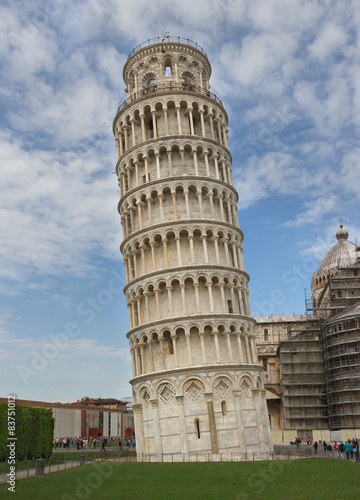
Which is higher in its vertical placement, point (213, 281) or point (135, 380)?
point (213, 281)

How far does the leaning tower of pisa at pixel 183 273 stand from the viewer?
3606 centimetres

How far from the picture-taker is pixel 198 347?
37.8 m

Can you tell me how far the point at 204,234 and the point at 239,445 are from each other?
53.5 feet

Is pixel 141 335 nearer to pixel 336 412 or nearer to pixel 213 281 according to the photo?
pixel 213 281

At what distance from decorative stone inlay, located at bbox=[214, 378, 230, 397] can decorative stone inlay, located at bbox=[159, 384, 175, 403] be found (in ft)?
10.8

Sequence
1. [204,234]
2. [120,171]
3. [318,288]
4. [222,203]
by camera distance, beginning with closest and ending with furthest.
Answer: [204,234] → [222,203] → [120,171] → [318,288]

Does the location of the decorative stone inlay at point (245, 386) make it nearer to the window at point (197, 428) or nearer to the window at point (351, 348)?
the window at point (197, 428)

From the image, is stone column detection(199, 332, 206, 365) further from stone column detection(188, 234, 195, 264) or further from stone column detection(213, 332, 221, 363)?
stone column detection(188, 234, 195, 264)

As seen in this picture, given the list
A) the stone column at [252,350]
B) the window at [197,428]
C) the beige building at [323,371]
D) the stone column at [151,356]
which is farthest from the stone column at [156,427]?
the beige building at [323,371]

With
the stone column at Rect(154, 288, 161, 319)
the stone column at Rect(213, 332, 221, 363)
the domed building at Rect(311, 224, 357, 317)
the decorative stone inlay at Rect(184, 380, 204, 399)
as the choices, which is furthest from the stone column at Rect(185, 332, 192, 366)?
the domed building at Rect(311, 224, 357, 317)

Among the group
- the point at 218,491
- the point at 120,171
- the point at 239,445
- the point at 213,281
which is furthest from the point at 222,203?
the point at 218,491

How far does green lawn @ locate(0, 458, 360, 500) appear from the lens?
18.0 meters

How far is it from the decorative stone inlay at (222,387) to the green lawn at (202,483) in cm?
902

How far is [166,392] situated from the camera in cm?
3694
